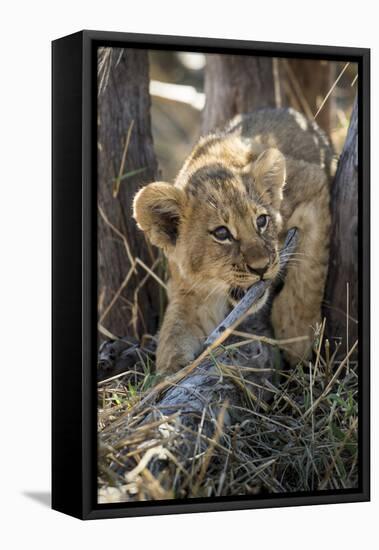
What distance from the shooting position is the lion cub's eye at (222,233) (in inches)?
208

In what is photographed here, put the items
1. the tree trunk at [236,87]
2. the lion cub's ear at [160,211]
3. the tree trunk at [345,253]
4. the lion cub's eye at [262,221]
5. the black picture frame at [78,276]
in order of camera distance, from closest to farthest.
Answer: the black picture frame at [78,276]
the lion cub's ear at [160,211]
the lion cub's eye at [262,221]
the tree trunk at [345,253]
the tree trunk at [236,87]

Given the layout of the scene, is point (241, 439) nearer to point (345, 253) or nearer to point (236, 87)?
point (345, 253)


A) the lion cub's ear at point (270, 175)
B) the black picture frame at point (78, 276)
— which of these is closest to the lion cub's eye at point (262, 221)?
the lion cub's ear at point (270, 175)

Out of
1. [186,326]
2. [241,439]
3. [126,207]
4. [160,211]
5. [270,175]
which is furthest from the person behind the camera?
[126,207]

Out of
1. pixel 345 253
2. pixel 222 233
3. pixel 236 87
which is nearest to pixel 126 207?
pixel 222 233

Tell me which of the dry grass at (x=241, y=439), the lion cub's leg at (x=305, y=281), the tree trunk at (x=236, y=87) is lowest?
the dry grass at (x=241, y=439)

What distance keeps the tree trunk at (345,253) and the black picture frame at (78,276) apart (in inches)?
29.2

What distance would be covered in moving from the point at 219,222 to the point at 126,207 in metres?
0.78

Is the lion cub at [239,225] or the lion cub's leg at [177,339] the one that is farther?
the lion cub's leg at [177,339]

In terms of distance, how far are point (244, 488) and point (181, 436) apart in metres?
0.42

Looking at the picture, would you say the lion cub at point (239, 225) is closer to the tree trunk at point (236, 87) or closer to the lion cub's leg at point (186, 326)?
the lion cub's leg at point (186, 326)

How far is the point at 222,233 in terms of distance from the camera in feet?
17.4

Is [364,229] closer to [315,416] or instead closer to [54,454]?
[315,416]

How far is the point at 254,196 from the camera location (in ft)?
17.7
